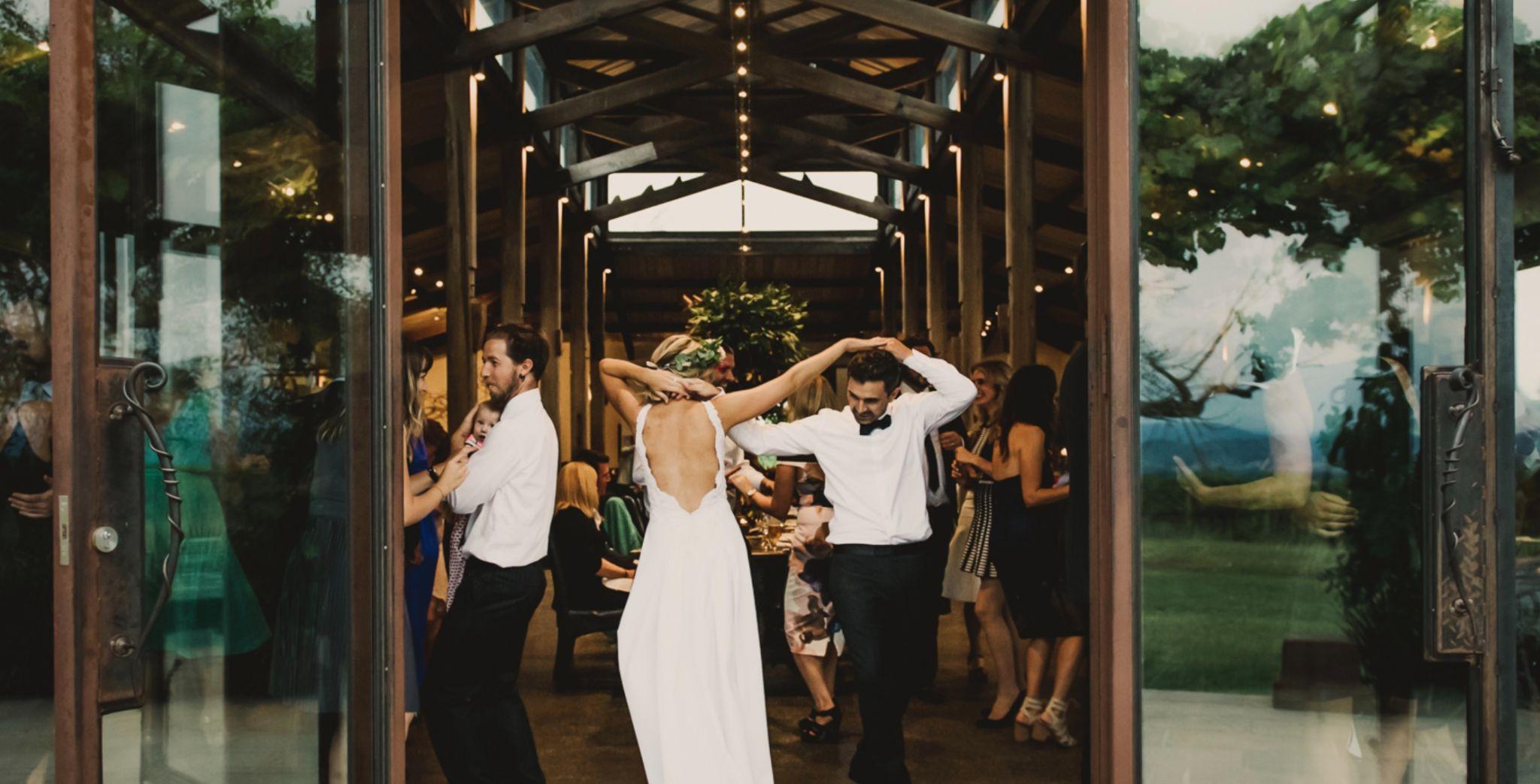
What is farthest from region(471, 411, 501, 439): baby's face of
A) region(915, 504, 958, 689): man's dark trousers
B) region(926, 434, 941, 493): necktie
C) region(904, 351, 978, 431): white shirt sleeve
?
region(926, 434, 941, 493): necktie

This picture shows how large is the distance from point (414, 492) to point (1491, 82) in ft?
10.7

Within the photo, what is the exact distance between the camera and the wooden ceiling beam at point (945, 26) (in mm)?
10500

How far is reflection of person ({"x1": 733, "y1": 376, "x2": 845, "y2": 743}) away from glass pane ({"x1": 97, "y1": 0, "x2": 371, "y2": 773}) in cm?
277

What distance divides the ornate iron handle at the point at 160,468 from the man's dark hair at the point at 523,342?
5.60 feet

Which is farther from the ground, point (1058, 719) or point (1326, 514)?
point (1326, 514)

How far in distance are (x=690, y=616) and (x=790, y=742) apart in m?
1.86

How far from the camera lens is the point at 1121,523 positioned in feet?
11.1

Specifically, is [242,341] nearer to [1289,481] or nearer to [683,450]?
[683,450]

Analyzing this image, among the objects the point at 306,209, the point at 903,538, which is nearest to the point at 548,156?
Answer: the point at 903,538

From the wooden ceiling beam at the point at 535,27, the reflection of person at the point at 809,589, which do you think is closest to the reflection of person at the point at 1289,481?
the reflection of person at the point at 809,589

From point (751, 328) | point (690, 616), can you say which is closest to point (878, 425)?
point (690, 616)

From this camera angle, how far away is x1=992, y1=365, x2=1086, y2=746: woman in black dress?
5789 mm

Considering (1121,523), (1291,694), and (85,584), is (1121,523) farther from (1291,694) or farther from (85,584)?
(85,584)

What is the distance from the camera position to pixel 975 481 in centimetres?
648
